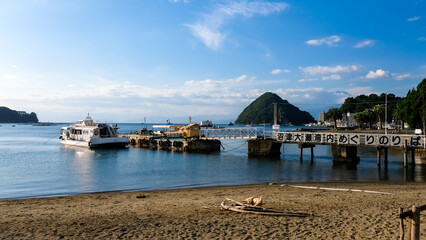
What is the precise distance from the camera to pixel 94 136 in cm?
5706

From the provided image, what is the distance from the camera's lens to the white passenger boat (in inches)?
2222

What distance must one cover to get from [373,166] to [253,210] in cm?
2554

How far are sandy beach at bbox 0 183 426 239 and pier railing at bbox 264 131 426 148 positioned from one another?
15652mm

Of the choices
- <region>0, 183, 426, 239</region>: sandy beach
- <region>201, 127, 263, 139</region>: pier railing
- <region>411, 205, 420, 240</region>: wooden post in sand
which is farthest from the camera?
<region>201, 127, 263, 139</region>: pier railing

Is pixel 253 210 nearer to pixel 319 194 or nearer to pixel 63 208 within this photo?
pixel 319 194

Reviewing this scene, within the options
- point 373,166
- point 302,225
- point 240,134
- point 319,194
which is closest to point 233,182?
point 319,194

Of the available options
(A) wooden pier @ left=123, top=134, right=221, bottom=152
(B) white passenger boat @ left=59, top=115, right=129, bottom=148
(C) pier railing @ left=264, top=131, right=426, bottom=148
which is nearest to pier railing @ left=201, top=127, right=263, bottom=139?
(A) wooden pier @ left=123, top=134, right=221, bottom=152

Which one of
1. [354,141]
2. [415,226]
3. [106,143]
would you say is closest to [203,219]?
[415,226]

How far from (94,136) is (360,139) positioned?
1788 inches

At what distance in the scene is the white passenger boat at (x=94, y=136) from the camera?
56.4 metres

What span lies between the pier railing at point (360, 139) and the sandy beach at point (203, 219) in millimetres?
15652

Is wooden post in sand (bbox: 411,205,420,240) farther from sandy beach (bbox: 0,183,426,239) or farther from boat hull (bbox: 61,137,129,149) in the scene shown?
boat hull (bbox: 61,137,129,149)

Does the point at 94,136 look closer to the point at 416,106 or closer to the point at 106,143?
the point at 106,143

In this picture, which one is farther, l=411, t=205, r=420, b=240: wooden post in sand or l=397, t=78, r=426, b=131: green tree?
l=397, t=78, r=426, b=131: green tree
